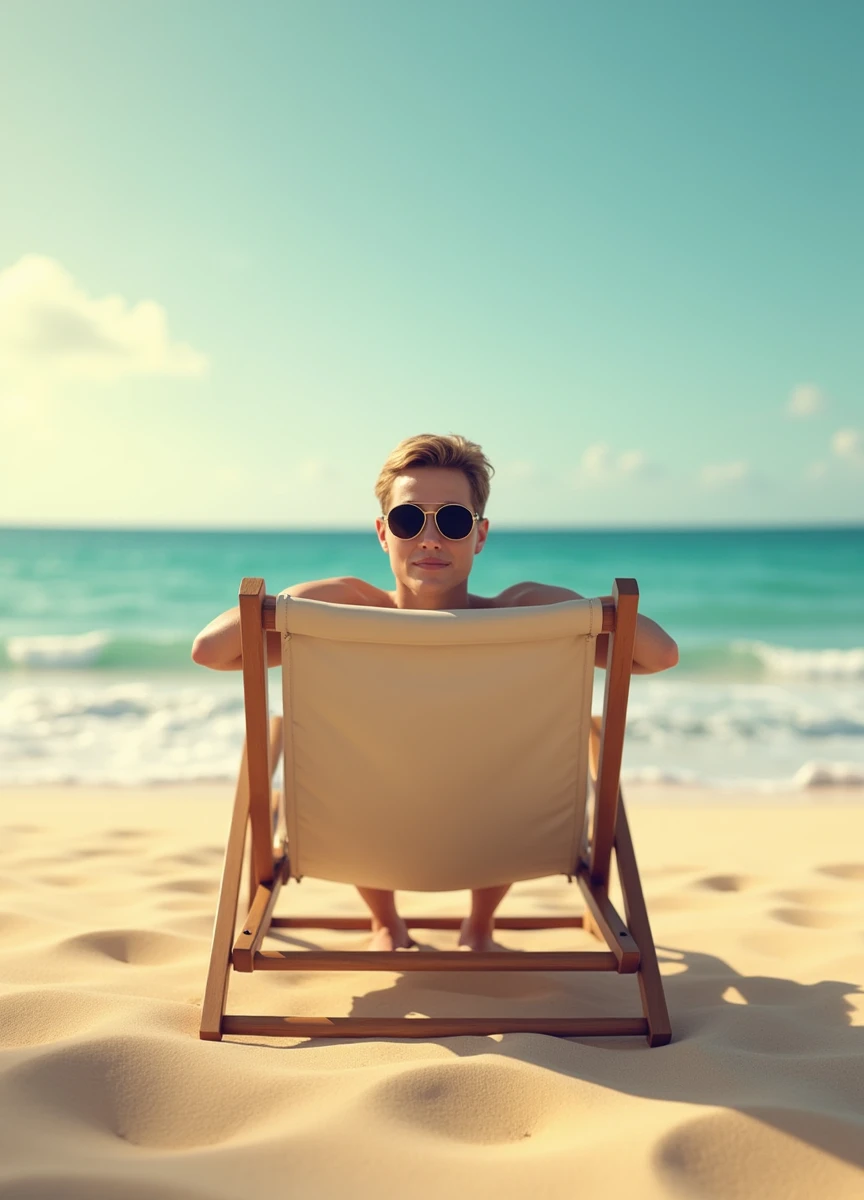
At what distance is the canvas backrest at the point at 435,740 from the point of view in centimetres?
200

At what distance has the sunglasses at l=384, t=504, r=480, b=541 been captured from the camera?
7.88 feet

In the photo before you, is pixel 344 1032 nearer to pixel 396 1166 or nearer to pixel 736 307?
pixel 396 1166

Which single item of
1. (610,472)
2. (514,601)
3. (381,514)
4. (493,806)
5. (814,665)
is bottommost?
(814,665)

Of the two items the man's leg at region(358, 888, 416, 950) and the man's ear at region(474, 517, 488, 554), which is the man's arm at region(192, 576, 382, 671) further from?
the man's leg at region(358, 888, 416, 950)

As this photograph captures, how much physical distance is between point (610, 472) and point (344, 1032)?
152 feet

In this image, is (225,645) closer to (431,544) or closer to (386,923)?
(431,544)

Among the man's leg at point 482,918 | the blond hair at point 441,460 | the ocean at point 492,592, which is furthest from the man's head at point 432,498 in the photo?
the ocean at point 492,592

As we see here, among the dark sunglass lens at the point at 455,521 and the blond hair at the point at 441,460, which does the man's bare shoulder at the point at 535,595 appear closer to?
the dark sunglass lens at the point at 455,521

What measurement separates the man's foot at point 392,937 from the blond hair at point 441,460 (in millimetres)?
1282

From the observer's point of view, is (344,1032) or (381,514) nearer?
(344,1032)

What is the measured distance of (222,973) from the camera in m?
1.98

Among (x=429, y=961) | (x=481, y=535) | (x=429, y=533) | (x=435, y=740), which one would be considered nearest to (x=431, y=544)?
(x=429, y=533)

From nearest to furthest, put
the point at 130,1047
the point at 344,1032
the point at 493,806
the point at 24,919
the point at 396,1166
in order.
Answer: the point at 396,1166 < the point at 130,1047 < the point at 344,1032 < the point at 493,806 < the point at 24,919

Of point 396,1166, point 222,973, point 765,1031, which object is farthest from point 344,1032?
point 765,1031
